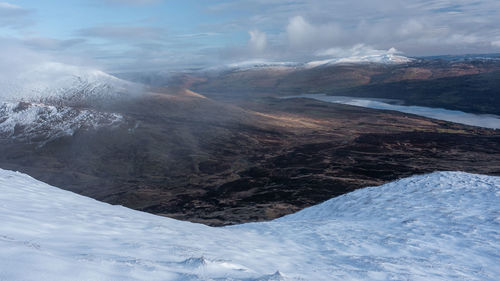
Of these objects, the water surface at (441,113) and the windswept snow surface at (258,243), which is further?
the water surface at (441,113)

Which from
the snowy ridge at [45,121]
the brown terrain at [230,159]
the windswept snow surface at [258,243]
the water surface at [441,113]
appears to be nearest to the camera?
the windswept snow surface at [258,243]

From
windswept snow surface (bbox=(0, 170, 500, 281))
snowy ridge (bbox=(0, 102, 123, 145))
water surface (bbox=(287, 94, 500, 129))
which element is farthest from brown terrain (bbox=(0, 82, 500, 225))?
windswept snow surface (bbox=(0, 170, 500, 281))

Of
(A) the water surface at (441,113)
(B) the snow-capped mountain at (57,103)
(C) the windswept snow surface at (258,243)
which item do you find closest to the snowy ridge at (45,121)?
(B) the snow-capped mountain at (57,103)

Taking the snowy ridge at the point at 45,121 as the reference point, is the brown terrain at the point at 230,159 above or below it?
below

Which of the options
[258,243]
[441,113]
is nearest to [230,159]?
[258,243]

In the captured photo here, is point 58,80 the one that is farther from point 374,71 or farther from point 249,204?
point 374,71

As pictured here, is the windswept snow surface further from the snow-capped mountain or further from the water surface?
the water surface

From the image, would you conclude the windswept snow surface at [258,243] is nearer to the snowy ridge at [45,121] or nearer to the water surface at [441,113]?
the snowy ridge at [45,121]
